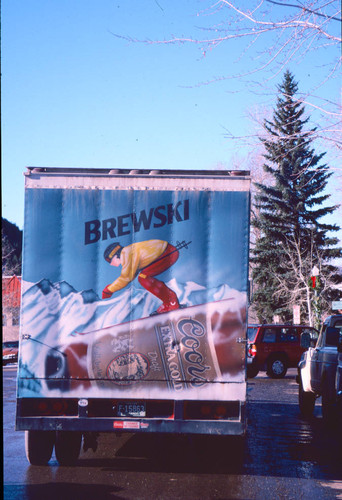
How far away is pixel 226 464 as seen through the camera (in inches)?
336

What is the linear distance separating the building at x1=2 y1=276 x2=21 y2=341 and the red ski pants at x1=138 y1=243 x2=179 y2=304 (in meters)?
49.2

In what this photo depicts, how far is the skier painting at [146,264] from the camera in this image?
24.1 feet

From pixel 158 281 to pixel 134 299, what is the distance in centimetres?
34

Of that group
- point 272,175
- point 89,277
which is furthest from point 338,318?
point 272,175

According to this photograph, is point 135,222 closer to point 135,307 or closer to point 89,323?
point 135,307

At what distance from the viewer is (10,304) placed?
57.6m

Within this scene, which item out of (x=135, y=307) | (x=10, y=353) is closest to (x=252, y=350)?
(x=135, y=307)

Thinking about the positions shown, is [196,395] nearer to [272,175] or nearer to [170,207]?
[170,207]

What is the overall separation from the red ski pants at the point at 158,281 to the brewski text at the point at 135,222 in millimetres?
399

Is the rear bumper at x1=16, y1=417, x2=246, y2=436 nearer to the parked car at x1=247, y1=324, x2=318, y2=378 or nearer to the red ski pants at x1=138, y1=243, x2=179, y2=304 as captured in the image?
the red ski pants at x1=138, y1=243, x2=179, y2=304

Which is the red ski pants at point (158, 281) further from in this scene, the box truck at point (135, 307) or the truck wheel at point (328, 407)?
the truck wheel at point (328, 407)

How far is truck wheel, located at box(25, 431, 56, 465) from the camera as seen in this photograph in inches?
308

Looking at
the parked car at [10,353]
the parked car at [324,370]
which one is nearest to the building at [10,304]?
the parked car at [10,353]

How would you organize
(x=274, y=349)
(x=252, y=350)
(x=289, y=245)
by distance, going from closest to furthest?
(x=252, y=350)
(x=274, y=349)
(x=289, y=245)
